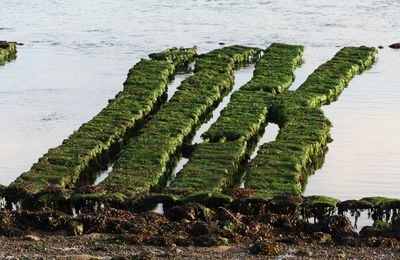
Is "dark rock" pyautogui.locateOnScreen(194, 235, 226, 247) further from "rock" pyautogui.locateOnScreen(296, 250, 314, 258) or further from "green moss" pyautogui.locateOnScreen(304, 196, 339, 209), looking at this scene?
"green moss" pyautogui.locateOnScreen(304, 196, 339, 209)

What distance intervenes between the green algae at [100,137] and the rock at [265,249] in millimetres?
7751

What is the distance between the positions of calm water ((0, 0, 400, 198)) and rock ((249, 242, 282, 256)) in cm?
825

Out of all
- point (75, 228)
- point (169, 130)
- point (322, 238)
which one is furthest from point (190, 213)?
point (169, 130)

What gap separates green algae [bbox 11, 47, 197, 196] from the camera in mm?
33844

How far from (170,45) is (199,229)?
38.9 metres

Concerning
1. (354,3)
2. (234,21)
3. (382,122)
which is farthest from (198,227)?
(354,3)

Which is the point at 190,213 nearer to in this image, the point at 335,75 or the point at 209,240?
the point at 209,240

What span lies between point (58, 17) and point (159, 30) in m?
11.6

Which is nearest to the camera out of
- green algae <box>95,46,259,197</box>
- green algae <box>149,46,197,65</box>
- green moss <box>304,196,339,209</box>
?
green moss <box>304,196,339,209</box>

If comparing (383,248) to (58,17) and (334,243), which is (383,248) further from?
(58,17)

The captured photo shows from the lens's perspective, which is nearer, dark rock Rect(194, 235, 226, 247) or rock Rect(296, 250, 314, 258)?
rock Rect(296, 250, 314, 258)

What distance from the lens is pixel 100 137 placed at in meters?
38.3

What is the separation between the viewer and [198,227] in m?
28.3

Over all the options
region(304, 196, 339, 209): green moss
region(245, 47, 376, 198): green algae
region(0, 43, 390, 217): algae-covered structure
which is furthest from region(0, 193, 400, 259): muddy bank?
region(245, 47, 376, 198): green algae
